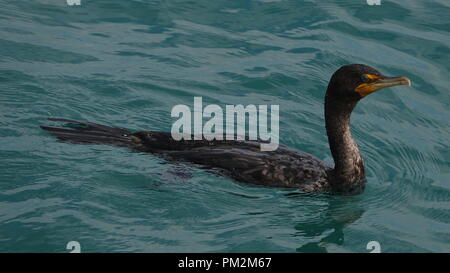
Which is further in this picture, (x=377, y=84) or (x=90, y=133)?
(x=90, y=133)

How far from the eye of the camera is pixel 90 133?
959 cm

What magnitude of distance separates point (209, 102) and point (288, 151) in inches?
78.3

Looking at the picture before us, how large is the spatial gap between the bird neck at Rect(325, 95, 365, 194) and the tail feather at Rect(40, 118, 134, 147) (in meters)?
2.04

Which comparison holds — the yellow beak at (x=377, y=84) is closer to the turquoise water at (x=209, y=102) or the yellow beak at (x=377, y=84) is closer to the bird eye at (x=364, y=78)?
the bird eye at (x=364, y=78)

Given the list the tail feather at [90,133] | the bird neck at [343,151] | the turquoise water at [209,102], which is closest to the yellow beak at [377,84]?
the bird neck at [343,151]

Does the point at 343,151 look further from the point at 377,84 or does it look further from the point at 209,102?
the point at 209,102

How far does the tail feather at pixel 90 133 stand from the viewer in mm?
9453

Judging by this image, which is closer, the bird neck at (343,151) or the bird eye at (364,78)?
the bird eye at (364,78)

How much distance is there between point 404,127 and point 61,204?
465 centimetres

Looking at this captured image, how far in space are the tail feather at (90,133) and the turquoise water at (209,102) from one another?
0.09 meters

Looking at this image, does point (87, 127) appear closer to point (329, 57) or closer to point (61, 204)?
point (61, 204)

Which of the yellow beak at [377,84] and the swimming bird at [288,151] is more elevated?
the yellow beak at [377,84]

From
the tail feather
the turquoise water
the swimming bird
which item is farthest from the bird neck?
the tail feather

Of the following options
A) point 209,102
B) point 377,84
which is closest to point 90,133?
point 209,102
